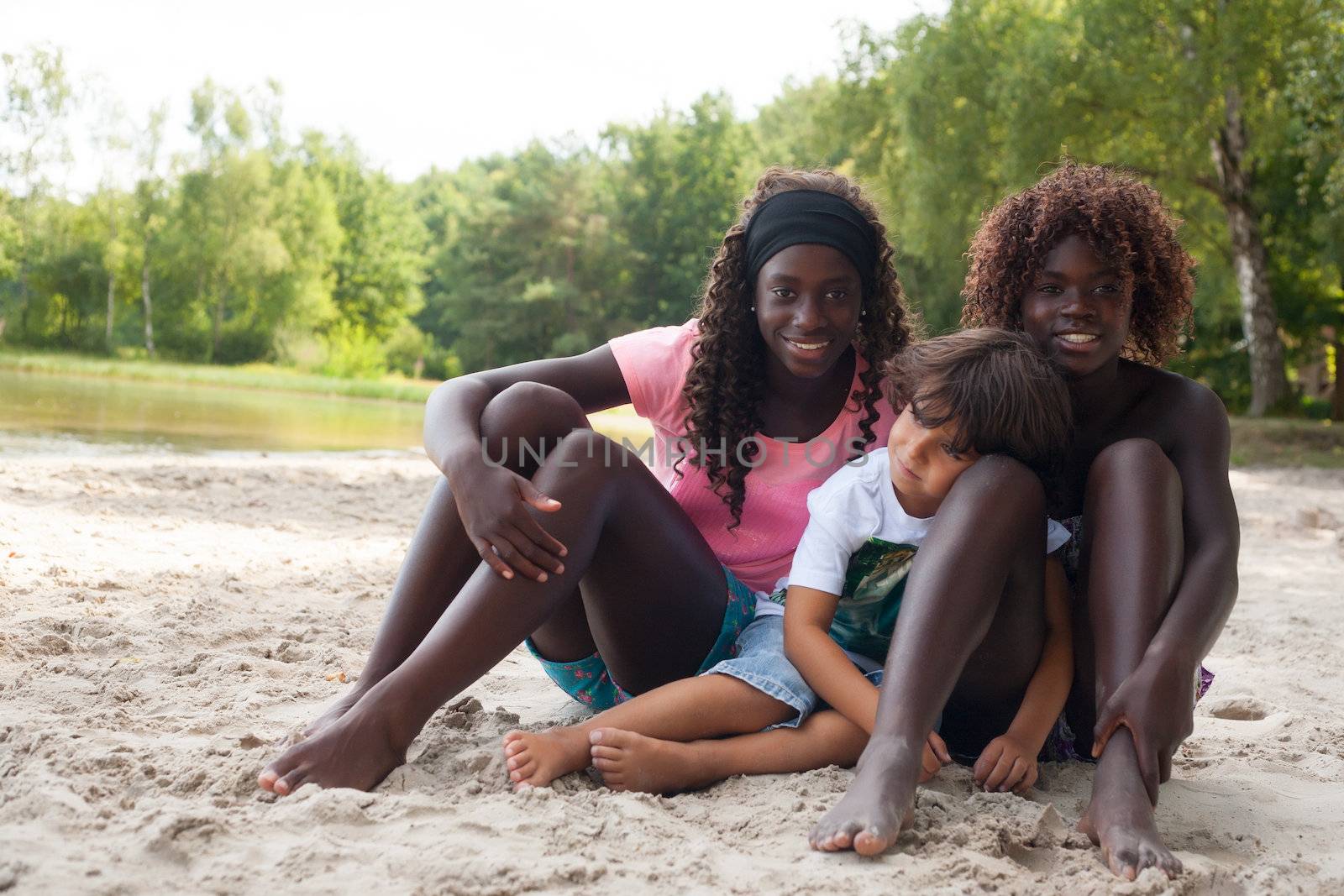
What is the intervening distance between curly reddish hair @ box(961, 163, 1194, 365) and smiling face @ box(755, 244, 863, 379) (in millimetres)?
317

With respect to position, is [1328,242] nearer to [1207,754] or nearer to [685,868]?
[1207,754]

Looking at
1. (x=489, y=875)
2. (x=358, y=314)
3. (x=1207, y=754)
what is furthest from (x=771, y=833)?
(x=358, y=314)

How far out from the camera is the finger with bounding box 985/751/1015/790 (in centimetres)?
195

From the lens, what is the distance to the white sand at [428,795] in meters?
1.54

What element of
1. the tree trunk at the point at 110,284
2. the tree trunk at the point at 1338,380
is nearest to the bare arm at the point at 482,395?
the tree trunk at the point at 1338,380

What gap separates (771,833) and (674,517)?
0.62 meters

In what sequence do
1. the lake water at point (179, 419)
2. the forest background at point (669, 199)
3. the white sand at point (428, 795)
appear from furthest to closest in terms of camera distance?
the forest background at point (669, 199)
the lake water at point (179, 419)
the white sand at point (428, 795)

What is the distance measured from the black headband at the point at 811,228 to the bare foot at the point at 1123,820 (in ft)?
3.78

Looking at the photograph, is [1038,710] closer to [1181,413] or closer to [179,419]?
[1181,413]

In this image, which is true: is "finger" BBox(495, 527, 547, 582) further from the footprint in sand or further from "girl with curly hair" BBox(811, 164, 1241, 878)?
the footprint in sand

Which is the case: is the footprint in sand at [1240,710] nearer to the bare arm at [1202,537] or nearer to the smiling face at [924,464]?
the bare arm at [1202,537]

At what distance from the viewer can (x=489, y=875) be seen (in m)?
1.51

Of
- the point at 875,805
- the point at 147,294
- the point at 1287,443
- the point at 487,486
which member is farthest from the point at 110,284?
the point at 875,805

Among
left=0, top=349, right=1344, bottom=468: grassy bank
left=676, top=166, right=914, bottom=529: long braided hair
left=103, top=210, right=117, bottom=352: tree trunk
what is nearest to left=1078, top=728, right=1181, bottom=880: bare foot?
Result: left=676, top=166, right=914, bottom=529: long braided hair
